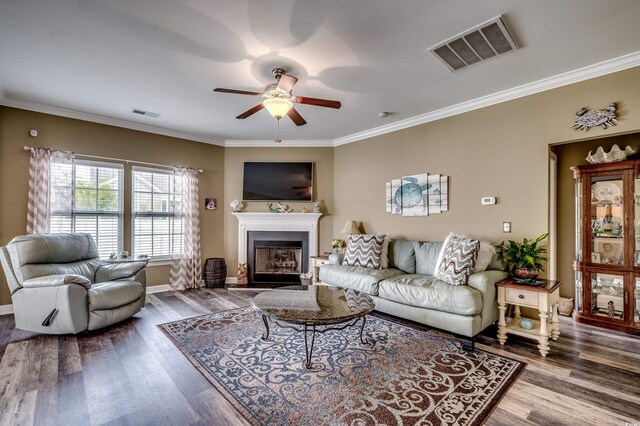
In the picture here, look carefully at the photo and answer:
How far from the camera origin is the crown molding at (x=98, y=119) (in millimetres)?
3910

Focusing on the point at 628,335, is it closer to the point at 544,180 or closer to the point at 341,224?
the point at 544,180

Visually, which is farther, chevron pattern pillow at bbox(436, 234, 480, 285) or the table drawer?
chevron pattern pillow at bbox(436, 234, 480, 285)

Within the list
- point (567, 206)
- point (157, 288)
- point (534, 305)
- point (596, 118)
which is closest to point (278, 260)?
point (157, 288)

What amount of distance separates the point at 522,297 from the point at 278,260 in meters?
4.00

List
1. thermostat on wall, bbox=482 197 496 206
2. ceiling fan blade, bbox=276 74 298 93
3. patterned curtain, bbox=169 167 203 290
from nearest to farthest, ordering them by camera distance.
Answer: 1. ceiling fan blade, bbox=276 74 298 93
2. thermostat on wall, bbox=482 197 496 206
3. patterned curtain, bbox=169 167 203 290

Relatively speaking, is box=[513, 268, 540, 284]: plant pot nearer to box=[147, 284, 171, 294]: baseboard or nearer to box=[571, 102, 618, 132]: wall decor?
box=[571, 102, 618, 132]: wall decor

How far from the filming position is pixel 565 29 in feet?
7.76

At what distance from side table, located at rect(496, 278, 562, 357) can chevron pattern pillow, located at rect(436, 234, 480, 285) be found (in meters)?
0.36

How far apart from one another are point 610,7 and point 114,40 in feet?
12.5

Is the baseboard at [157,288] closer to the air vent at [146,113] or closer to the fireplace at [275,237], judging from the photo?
the fireplace at [275,237]

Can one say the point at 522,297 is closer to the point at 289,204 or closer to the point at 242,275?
the point at 289,204

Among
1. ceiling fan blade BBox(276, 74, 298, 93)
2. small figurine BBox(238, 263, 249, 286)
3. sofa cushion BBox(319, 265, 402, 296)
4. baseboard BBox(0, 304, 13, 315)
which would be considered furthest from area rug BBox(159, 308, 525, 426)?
ceiling fan blade BBox(276, 74, 298, 93)

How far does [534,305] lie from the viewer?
2.83 meters

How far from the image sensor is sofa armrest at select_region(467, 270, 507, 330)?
9.57 ft
